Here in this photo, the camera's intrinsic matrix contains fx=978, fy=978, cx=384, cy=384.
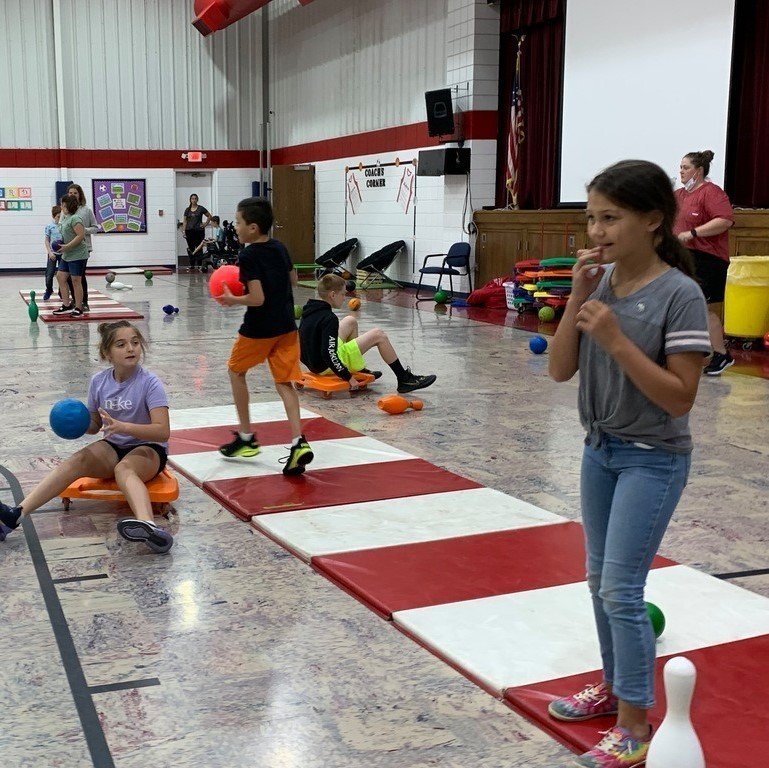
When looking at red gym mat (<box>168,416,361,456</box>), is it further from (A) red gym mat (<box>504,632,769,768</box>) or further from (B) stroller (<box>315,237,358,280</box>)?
(B) stroller (<box>315,237,358,280</box>)

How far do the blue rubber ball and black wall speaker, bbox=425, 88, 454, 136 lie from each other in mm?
12061

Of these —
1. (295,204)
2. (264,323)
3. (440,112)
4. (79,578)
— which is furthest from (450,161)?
(79,578)

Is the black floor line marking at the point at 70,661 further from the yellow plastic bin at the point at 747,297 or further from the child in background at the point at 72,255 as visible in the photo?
the child in background at the point at 72,255

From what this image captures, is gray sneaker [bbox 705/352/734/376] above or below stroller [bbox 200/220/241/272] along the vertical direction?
below

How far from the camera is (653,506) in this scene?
238 cm

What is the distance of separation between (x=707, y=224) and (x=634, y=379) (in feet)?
20.7

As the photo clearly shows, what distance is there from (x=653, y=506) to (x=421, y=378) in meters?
5.18

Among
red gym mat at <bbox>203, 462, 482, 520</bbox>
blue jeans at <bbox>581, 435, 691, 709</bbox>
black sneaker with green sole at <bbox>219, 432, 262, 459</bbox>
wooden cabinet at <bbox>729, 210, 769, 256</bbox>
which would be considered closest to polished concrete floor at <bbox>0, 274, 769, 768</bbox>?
red gym mat at <bbox>203, 462, 482, 520</bbox>

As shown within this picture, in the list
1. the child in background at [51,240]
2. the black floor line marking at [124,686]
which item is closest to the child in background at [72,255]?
the child in background at [51,240]

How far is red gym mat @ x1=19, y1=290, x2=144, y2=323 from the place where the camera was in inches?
495

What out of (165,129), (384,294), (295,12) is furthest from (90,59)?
(384,294)

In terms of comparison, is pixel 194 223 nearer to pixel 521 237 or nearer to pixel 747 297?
pixel 521 237

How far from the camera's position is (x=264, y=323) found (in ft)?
17.5

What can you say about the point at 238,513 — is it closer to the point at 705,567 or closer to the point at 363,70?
the point at 705,567
